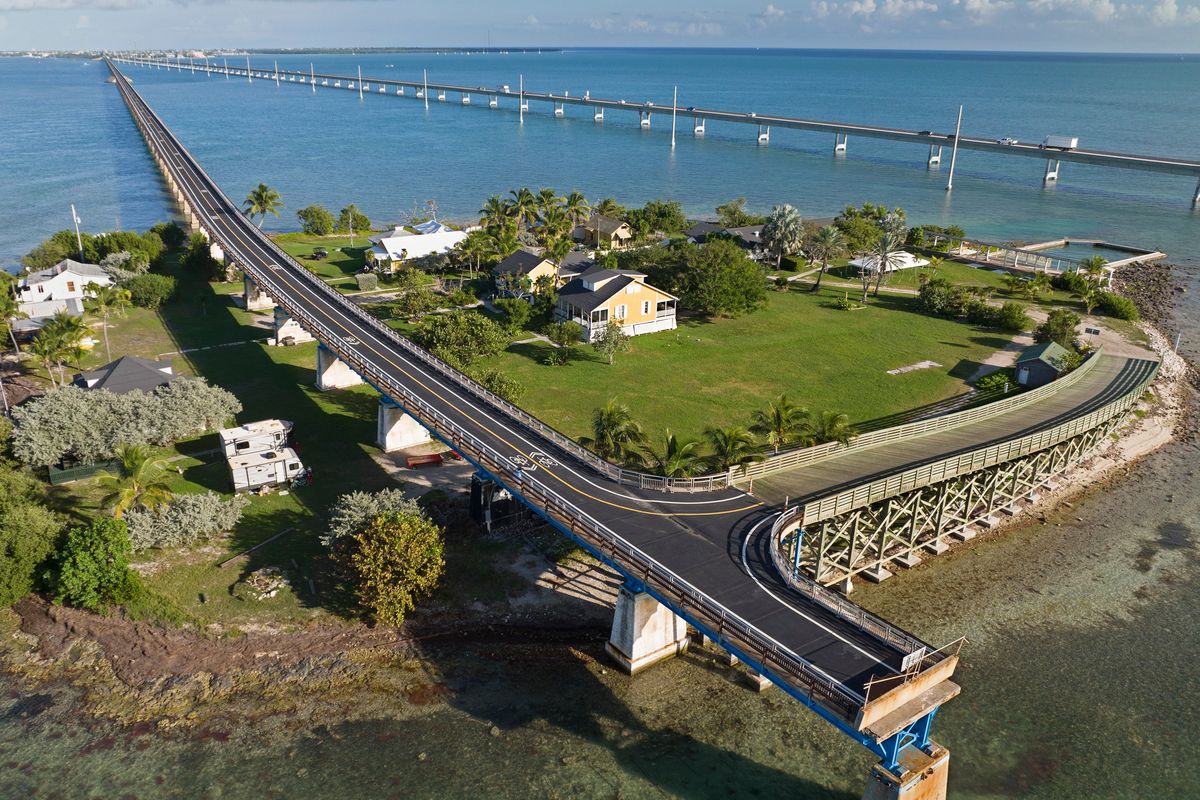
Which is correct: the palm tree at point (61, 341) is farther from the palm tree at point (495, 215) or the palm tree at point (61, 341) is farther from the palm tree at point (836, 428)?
the palm tree at point (836, 428)

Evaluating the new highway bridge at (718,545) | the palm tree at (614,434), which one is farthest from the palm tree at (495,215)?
the palm tree at (614,434)

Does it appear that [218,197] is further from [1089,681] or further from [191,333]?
[1089,681]

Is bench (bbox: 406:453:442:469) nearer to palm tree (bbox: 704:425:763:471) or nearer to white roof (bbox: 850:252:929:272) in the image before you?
palm tree (bbox: 704:425:763:471)

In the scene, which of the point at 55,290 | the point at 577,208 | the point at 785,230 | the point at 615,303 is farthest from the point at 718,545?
the point at 577,208

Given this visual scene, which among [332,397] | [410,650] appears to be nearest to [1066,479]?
[410,650]

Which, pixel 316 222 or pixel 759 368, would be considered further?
pixel 316 222

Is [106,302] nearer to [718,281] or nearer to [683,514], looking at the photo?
[718,281]
